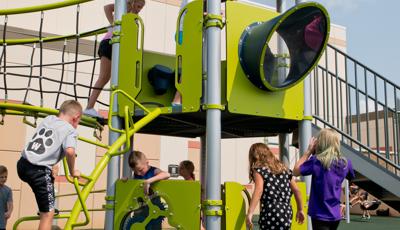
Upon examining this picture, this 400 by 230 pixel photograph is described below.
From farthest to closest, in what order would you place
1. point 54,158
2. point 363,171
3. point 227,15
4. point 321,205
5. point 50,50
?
point 50,50
point 363,171
point 227,15
point 321,205
point 54,158

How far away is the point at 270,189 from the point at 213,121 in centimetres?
67

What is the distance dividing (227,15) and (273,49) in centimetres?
68

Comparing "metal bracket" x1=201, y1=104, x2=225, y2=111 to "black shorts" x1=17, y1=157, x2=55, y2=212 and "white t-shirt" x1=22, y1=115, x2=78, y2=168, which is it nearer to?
"white t-shirt" x1=22, y1=115, x2=78, y2=168

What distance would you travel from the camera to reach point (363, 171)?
552 cm

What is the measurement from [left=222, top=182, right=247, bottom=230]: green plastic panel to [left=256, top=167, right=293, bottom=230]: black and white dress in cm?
23

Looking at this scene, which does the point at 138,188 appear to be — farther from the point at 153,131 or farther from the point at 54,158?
the point at 153,131

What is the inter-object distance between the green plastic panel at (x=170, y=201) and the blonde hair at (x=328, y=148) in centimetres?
99

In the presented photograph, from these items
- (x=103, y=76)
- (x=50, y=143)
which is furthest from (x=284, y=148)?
(x=50, y=143)

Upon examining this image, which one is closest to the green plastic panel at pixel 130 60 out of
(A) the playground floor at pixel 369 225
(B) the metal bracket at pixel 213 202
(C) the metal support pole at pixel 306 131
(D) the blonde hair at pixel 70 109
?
(D) the blonde hair at pixel 70 109

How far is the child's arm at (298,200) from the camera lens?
377 cm

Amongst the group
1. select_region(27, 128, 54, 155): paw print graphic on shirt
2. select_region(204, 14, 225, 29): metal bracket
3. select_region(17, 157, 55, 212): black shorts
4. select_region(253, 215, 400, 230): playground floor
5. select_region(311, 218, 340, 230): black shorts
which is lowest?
select_region(253, 215, 400, 230): playground floor

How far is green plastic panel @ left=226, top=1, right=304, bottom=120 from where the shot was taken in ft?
12.5

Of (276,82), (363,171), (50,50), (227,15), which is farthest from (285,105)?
(50,50)

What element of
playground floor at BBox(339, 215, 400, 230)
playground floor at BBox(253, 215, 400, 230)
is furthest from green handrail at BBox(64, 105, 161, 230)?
playground floor at BBox(339, 215, 400, 230)
